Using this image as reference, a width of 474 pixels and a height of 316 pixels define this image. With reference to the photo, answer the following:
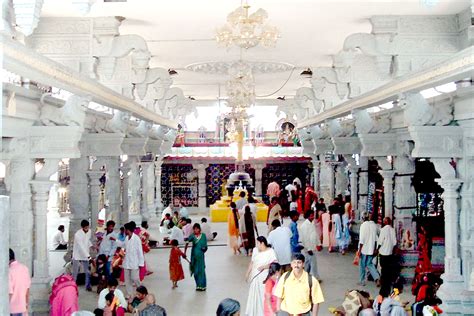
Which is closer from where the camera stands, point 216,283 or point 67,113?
point 67,113

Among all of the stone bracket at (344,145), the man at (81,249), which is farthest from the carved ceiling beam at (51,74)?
the stone bracket at (344,145)

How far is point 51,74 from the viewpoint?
590 cm

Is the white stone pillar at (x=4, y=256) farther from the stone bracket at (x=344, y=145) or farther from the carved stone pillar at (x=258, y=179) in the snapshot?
the carved stone pillar at (x=258, y=179)

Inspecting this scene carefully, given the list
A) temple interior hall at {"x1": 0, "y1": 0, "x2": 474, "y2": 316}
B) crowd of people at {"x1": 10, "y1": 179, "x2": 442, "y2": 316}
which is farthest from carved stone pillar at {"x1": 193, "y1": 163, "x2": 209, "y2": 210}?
temple interior hall at {"x1": 0, "y1": 0, "x2": 474, "y2": 316}

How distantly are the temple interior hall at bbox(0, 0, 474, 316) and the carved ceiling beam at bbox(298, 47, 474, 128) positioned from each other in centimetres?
3

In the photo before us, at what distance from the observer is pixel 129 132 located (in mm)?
14812

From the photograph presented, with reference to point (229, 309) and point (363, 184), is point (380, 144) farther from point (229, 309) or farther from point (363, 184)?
point (229, 309)

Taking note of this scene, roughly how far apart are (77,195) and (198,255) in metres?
3.13

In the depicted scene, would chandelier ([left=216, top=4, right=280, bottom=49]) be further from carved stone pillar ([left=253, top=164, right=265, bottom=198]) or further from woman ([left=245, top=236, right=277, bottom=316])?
carved stone pillar ([left=253, top=164, right=265, bottom=198])

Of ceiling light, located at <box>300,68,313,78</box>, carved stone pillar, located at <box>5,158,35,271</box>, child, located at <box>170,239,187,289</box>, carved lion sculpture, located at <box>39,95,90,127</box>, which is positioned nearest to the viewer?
carved lion sculpture, located at <box>39,95,90,127</box>

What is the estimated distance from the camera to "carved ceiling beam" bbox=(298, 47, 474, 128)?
19.1ft

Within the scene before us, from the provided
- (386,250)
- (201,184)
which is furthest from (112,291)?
(201,184)

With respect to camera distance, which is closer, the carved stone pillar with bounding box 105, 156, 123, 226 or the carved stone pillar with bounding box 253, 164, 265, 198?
the carved stone pillar with bounding box 105, 156, 123, 226

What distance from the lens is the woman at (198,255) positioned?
1041 centimetres
